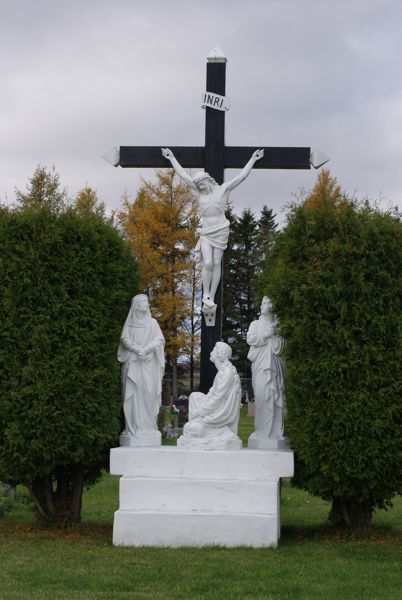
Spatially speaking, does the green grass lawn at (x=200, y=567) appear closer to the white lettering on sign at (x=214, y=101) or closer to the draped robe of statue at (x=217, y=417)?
the draped robe of statue at (x=217, y=417)

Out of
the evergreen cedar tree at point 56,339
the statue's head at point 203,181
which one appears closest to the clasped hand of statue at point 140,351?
the evergreen cedar tree at point 56,339

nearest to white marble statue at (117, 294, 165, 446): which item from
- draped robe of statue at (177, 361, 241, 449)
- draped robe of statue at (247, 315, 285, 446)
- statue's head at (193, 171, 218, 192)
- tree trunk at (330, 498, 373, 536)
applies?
draped robe of statue at (177, 361, 241, 449)

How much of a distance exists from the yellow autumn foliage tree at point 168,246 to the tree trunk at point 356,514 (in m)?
13.3

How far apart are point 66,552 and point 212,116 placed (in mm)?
5206

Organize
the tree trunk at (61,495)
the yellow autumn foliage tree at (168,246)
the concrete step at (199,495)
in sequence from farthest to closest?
the yellow autumn foliage tree at (168,246)
the tree trunk at (61,495)
the concrete step at (199,495)

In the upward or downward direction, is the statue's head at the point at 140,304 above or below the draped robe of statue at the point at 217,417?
above

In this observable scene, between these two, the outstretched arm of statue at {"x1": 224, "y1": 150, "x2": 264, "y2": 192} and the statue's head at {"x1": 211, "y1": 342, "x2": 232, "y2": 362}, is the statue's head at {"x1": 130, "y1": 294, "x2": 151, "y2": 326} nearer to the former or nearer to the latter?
the statue's head at {"x1": 211, "y1": 342, "x2": 232, "y2": 362}

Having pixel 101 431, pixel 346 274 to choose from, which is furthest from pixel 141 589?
pixel 346 274

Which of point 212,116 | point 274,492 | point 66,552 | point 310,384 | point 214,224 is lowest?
point 66,552

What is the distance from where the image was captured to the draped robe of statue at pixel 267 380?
9.21m

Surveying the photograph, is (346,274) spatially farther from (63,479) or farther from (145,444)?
(63,479)

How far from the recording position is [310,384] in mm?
8711

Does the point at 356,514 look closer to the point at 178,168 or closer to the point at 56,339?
the point at 56,339

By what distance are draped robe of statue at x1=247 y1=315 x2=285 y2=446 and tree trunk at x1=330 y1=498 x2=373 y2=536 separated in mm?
1068
